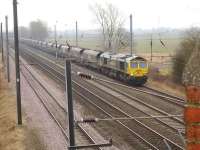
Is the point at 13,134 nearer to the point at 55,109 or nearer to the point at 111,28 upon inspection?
the point at 55,109

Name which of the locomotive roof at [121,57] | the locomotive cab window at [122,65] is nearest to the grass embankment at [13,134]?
the locomotive cab window at [122,65]

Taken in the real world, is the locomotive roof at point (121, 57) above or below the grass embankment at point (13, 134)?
above

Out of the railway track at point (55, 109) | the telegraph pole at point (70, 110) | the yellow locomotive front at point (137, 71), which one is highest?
the telegraph pole at point (70, 110)

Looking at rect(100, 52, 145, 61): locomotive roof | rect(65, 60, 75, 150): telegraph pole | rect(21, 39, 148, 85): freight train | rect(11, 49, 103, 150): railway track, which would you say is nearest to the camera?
rect(65, 60, 75, 150): telegraph pole

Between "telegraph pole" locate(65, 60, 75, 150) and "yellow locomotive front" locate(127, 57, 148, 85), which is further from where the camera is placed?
"yellow locomotive front" locate(127, 57, 148, 85)

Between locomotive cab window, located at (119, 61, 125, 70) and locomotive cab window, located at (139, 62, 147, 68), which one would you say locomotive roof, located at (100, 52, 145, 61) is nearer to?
locomotive cab window, located at (119, 61, 125, 70)

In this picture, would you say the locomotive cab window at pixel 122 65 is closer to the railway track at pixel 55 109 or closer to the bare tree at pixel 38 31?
the railway track at pixel 55 109

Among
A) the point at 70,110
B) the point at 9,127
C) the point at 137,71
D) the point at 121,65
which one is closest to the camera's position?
the point at 70,110

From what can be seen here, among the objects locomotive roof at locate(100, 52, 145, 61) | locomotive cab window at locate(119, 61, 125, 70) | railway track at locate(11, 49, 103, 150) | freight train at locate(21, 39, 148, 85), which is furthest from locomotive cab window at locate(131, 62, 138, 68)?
railway track at locate(11, 49, 103, 150)

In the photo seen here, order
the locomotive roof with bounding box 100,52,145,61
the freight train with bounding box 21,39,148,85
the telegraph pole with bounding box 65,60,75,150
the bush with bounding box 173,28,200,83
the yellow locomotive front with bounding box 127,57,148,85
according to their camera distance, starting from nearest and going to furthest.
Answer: the telegraph pole with bounding box 65,60,75,150 < the bush with bounding box 173,28,200,83 < the yellow locomotive front with bounding box 127,57,148,85 < the freight train with bounding box 21,39,148,85 < the locomotive roof with bounding box 100,52,145,61

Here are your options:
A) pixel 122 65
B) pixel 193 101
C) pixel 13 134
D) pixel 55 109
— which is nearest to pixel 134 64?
pixel 122 65

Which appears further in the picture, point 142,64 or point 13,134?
point 142,64

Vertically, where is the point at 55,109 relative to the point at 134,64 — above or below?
below

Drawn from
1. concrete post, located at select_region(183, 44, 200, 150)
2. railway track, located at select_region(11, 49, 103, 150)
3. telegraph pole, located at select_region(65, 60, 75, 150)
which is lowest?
railway track, located at select_region(11, 49, 103, 150)
